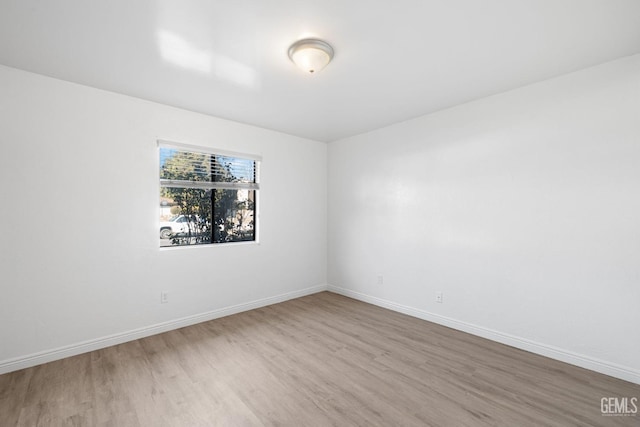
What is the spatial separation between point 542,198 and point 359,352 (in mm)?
2352

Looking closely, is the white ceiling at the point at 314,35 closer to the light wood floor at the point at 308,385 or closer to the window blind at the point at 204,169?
the window blind at the point at 204,169

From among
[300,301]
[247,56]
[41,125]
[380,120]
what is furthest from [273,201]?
[41,125]

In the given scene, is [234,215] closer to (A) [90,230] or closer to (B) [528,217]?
(A) [90,230]

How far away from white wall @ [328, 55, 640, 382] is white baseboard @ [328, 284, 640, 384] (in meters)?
0.01

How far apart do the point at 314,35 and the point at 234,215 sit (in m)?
2.67

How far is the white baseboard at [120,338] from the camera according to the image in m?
2.43

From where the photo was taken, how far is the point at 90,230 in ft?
9.11

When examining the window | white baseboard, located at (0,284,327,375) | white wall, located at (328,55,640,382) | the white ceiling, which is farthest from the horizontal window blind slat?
white wall, located at (328,55,640,382)

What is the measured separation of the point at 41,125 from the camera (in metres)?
2.54

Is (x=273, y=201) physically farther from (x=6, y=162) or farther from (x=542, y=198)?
(x=542, y=198)

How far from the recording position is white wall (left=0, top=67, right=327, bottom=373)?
2.44m

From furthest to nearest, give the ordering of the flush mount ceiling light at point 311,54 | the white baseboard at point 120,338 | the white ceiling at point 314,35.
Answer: the white baseboard at point 120,338 → the flush mount ceiling light at point 311,54 → the white ceiling at point 314,35

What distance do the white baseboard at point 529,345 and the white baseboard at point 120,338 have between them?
76.6 inches

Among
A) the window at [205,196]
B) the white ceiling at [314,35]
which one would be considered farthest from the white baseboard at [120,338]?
the white ceiling at [314,35]
